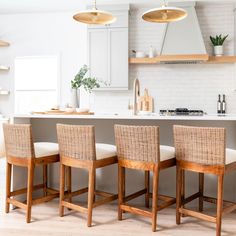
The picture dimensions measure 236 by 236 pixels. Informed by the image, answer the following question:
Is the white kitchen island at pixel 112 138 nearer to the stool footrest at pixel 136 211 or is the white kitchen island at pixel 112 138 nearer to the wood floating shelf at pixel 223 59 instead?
the stool footrest at pixel 136 211

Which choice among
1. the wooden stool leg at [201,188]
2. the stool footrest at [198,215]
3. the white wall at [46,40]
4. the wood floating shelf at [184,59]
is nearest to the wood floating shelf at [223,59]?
the wood floating shelf at [184,59]

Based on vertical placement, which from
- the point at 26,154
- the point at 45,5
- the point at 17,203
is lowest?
the point at 17,203

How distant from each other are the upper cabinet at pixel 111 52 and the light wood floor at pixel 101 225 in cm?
303

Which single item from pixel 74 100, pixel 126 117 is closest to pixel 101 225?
pixel 126 117

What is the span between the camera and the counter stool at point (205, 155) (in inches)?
107

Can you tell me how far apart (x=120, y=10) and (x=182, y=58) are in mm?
1420

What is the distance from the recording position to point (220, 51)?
5.73 meters

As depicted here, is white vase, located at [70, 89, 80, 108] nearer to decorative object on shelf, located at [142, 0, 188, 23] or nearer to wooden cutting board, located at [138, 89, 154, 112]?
decorative object on shelf, located at [142, 0, 188, 23]

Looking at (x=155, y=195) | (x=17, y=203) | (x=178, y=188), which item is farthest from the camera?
(x=17, y=203)

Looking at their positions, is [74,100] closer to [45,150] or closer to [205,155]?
[45,150]

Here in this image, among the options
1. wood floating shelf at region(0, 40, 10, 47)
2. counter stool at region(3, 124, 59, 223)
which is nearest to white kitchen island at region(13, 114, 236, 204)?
counter stool at region(3, 124, 59, 223)

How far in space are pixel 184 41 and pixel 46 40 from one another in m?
2.65

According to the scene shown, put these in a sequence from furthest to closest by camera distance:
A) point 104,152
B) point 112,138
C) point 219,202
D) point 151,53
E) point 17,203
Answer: point 151,53 < point 112,138 < point 17,203 < point 104,152 < point 219,202

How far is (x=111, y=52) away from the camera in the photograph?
5.98 m
